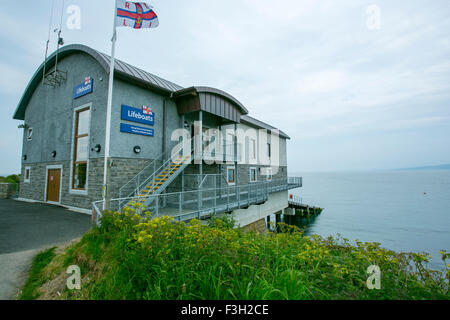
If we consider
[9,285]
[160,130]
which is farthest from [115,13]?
[9,285]

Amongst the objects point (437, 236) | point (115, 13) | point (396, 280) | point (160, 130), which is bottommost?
point (437, 236)

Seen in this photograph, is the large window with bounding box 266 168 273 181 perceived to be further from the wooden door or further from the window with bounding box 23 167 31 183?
the window with bounding box 23 167 31 183

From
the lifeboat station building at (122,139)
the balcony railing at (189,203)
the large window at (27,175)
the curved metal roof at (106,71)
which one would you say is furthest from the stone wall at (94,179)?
the curved metal roof at (106,71)

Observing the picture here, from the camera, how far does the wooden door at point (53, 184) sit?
11.7 m

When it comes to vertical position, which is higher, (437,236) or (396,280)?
(396,280)

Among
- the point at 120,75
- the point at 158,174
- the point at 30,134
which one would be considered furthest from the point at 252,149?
the point at 30,134

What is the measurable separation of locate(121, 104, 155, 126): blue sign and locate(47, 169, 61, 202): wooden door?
6.21m

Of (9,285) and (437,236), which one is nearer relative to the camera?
(9,285)

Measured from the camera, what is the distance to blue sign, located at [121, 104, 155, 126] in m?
9.52
